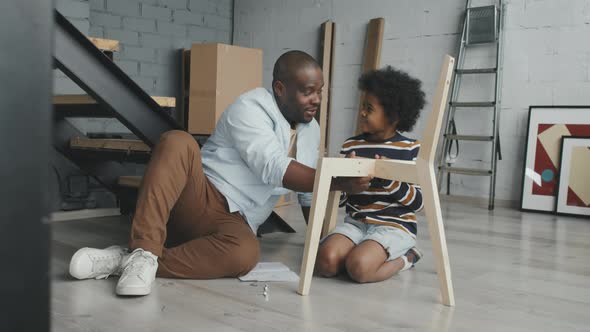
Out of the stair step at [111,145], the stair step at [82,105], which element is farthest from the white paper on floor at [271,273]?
the stair step at [82,105]

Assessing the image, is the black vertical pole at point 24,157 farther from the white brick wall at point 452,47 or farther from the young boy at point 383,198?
the white brick wall at point 452,47

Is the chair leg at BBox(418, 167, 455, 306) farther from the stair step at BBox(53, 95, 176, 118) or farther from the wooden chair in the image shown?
the stair step at BBox(53, 95, 176, 118)

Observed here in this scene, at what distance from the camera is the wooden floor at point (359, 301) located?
4.85ft

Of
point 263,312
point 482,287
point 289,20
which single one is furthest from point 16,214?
point 289,20

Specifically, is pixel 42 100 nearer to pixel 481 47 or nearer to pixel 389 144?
pixel 389 144

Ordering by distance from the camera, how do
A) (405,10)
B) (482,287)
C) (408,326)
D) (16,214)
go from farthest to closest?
1. (405,10)
2. (482,287)
3. (408,326)
4. (16,214)

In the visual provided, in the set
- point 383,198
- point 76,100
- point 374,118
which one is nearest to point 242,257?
point 383,198

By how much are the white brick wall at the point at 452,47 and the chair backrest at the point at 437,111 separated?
276 cm

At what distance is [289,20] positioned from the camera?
18.2 ft

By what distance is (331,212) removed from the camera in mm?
2127

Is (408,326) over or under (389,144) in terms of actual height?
under

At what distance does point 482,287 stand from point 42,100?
5.84ft

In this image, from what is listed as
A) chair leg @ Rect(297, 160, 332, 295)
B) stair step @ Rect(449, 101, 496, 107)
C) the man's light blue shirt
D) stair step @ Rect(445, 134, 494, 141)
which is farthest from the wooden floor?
stair step @ Rect(449, 101, 496, 107)

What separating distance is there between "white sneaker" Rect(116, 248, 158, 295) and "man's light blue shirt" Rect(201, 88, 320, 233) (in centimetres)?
40
